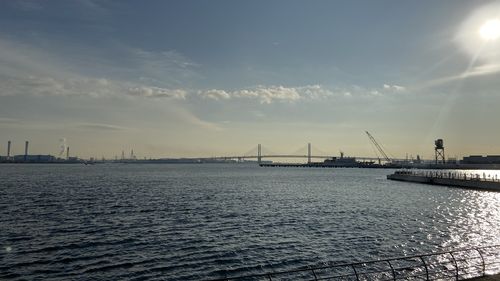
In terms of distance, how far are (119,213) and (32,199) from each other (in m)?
27.9

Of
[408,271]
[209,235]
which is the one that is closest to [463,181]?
[209,235]

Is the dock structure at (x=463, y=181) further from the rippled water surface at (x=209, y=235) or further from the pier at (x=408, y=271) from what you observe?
the pier at (x=408, y=271)

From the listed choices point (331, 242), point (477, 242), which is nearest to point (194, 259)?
point (331, 242)

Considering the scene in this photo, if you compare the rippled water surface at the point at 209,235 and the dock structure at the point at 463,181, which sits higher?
the dock structure at the point at 463,181

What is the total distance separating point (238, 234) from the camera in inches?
1666

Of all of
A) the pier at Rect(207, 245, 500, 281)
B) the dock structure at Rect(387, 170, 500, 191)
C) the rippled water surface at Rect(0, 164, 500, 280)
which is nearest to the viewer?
the pier at Rect(207, 245, 500, 281)

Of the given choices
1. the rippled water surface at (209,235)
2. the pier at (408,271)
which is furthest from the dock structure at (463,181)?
the pier at (408,271)

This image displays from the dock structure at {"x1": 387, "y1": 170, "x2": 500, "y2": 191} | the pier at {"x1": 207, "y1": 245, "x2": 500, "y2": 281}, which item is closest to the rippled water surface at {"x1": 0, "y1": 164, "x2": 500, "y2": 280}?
the pier at {"x1": 207, "y1": 245, "x2": 500, "y2": 281}

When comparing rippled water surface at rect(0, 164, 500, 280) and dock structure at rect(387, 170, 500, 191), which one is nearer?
rippled water surface at rect(0, 164, 500, 280)

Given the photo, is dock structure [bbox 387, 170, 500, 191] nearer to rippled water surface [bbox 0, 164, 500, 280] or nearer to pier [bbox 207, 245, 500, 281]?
→ rippled water surface [bbox 0, 164, 500, 280]

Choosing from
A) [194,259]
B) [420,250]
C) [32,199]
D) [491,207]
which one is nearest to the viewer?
[194,259]

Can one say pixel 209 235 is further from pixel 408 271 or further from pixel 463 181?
pixel 463 181

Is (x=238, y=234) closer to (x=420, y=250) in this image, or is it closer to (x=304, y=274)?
(x=304, y=274)

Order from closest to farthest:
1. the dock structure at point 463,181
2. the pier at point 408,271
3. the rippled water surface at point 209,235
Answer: the pier at point 408,271 → the rippled water surface at point 209,235 → the dock structure at point 463,181
